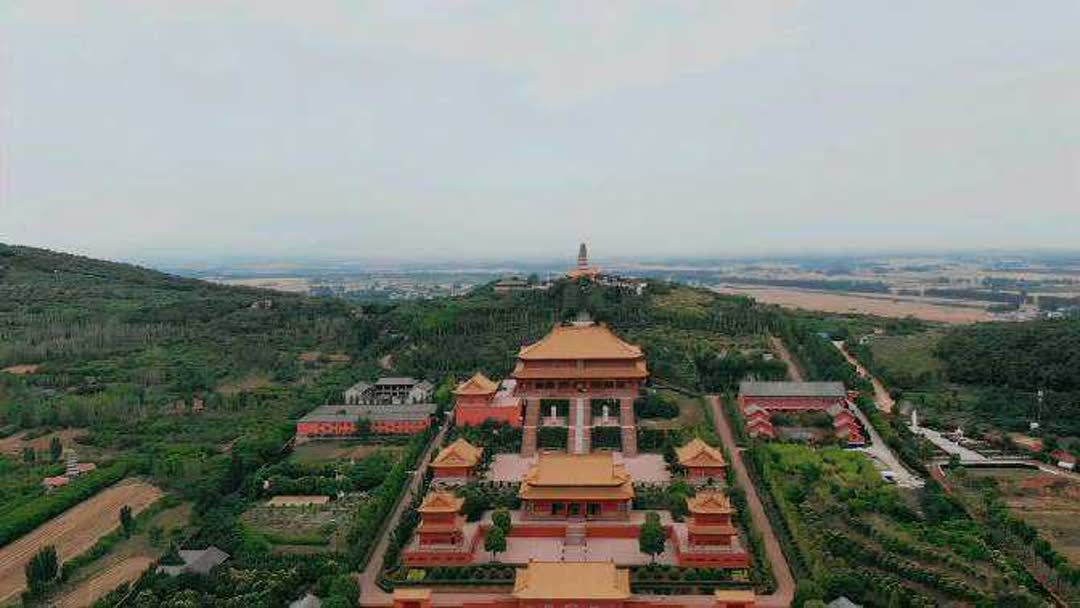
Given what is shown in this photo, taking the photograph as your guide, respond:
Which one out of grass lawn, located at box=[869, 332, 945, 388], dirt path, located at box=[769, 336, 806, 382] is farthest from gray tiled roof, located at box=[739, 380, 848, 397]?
grass lawn, located at box=[869, 332, 945, 388]

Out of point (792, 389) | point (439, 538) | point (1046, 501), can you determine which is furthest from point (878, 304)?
point (439, 538)

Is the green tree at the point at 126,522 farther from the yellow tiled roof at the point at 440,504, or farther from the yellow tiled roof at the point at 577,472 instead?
the yellow tiled roof at the point at 577,472

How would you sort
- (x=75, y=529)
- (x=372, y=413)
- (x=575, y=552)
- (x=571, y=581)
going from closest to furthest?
(x=571, y=581)
(x=575, y=552)
(x=75, y=529)
(x=372, y=413)

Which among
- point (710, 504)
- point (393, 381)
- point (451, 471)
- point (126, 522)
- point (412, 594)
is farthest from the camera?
point (393, 381)

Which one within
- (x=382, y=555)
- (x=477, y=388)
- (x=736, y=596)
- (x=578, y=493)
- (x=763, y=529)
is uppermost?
(x=477, y=388)

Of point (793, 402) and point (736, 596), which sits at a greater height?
point (793, 402)

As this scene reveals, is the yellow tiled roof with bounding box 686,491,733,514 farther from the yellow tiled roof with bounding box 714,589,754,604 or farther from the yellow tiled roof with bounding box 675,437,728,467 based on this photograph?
the yellow tiled roof with bounding box 675,437,728,467

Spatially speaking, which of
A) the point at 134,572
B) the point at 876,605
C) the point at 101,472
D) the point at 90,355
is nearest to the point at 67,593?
the point at 134,572

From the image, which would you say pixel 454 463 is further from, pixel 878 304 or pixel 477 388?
pixel 878 304
